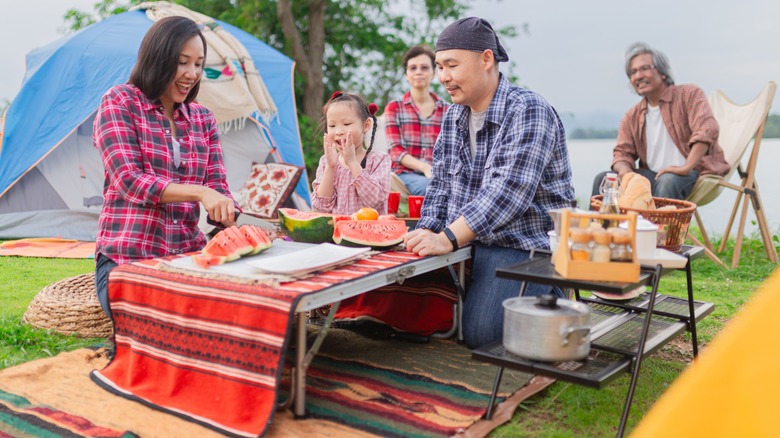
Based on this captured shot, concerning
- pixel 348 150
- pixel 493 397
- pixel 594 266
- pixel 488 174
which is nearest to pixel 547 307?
pixel 594 266

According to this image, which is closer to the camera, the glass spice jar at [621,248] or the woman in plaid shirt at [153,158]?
the glass spice jar at [621,248]

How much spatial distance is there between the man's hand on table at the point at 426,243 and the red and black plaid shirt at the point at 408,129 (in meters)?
3.01

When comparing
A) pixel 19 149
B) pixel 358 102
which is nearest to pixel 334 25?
pixel 19 149

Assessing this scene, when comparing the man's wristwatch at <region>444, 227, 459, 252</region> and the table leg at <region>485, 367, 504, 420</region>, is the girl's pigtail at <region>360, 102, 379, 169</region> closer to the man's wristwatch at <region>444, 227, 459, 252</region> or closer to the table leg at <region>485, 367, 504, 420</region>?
the man's wristwatch at <region>444, 227, 459, 252</region>

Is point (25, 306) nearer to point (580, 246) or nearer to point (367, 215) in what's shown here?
point (367, 215)

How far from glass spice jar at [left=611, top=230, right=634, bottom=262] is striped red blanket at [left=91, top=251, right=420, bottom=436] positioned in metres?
0.91

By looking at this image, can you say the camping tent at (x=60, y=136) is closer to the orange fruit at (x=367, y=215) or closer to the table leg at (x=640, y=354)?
the orange fruit at (x=367, y=215)

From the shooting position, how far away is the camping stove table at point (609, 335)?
2312mm

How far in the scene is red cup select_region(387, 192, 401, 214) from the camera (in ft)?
13.9

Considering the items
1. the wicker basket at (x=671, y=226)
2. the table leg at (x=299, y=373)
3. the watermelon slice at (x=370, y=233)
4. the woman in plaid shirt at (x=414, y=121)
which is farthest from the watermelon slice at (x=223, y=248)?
the woman in plaid shirt at (x=414, y=121)

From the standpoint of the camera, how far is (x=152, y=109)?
130 inches

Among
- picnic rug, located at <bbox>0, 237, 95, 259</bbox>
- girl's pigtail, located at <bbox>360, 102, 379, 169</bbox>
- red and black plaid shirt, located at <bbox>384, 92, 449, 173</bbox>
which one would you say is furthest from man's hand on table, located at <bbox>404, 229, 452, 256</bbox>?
picnic rug, located at <bbox>0, 237, 95, 259</bbox>

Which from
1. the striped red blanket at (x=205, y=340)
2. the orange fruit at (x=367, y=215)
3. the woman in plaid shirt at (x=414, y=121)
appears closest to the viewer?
the striped red blanket at (x=205, y=340)

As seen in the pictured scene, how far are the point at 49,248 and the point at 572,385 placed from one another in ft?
16.9
